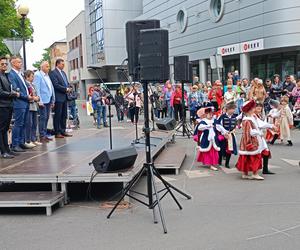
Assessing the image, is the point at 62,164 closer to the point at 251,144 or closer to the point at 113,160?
the point at 113,160

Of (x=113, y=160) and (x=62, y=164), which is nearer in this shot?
(x=113, y=160)

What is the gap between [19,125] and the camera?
8.81 m

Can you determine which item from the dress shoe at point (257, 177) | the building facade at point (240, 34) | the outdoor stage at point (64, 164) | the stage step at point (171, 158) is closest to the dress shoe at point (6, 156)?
the outdoor stage at point (64, 164)

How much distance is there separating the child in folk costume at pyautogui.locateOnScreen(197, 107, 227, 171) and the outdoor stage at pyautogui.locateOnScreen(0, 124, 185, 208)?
593 mm

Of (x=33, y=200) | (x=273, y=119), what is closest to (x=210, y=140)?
(x=273, y=119)

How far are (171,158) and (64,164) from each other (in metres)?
2.96

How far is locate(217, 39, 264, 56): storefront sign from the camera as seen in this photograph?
2712cm

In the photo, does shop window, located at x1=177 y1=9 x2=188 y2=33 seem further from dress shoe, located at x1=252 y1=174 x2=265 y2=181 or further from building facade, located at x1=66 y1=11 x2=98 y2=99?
dress shoe, located at x1=252 y1=174 x2=265 y2=181

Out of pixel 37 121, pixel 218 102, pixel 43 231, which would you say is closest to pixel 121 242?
pixel 43 231

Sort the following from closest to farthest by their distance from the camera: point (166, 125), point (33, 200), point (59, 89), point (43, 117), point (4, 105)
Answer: point (33, 200) → point (4, 105) → point (43, 117) → point (59, 89) → point (166, 125)

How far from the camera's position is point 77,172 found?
6578mm

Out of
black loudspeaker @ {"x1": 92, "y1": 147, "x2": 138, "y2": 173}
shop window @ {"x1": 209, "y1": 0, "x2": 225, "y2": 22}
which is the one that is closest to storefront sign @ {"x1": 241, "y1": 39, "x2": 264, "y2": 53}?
shop window @ {"x1": 209, "y1": 0, "x2": 225, "y2": 22}

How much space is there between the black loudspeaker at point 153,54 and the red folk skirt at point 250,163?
117 inches

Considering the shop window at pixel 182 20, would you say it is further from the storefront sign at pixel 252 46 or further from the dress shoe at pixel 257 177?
the dress shoe at pixel 257 177
